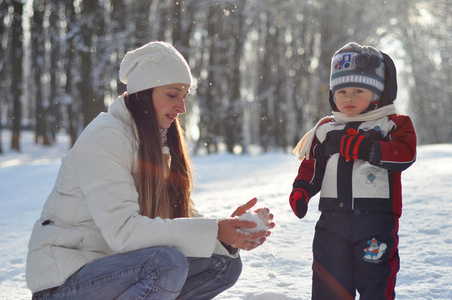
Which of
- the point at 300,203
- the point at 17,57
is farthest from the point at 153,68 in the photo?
the point at 17,57

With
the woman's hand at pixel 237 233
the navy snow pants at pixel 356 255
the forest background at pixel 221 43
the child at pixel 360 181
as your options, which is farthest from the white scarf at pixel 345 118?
the forest background at pixel 221 43

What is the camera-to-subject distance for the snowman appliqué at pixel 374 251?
224 cm

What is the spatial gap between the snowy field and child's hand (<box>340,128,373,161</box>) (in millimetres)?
623

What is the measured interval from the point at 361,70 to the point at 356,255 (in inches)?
35.0

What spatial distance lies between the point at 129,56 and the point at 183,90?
0.30m

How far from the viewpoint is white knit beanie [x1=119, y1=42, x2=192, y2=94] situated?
2223mm

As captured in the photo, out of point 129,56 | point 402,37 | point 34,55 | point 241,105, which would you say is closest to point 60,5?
point 34,55

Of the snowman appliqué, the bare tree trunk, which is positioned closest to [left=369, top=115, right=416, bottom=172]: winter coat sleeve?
the snowman appliqué

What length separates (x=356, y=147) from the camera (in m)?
2.26

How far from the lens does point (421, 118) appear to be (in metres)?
32.4

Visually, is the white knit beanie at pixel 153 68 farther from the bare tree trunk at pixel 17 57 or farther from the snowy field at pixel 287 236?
the bare tree trunk at pixel 17 57

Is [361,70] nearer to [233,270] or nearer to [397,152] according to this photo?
[397,152]

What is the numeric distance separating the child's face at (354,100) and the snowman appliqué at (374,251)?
25.1 inches

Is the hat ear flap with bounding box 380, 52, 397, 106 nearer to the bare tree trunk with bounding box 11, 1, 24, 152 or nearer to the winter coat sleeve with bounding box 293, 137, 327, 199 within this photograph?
the winter coat sleeve with bounding box 293, 137, 327, 199
